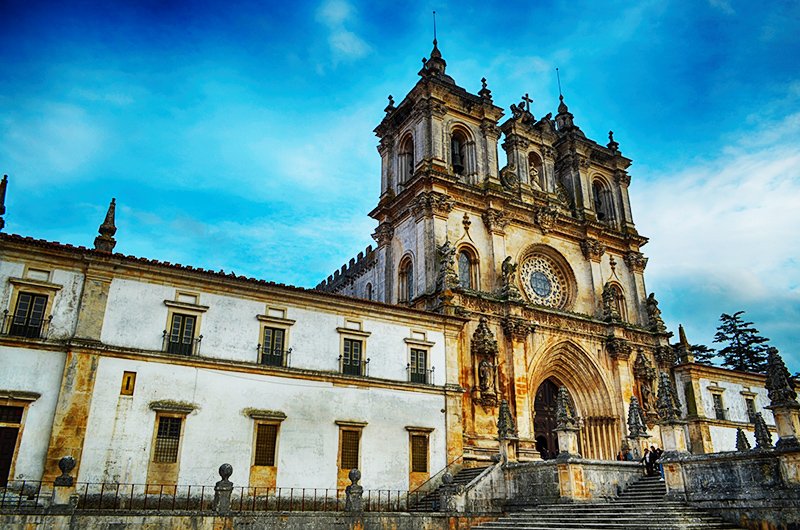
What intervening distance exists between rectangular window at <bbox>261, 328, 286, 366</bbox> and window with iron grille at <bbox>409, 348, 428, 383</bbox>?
18.8 feet

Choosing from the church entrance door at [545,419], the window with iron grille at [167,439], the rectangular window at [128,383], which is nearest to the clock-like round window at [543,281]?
the church entrance door at [545,419]

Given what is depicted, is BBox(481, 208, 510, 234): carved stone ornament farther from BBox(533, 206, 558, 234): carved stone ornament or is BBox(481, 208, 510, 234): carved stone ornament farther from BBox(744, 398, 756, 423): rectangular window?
BBox(744, 398, 756, 423): rectangular window

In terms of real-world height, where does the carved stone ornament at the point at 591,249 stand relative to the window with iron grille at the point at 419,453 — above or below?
above

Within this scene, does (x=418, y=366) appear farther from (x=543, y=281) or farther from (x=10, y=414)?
(x=10, y=414)

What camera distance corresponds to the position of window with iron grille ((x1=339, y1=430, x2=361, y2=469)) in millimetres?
22816

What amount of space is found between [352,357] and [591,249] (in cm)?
2068

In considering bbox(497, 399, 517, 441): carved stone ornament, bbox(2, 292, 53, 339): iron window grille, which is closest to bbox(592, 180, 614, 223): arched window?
Answer: bbox(497, 399, 517, 441): carved stone ornament

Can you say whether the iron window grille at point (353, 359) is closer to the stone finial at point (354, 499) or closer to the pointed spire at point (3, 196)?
the stone finial at point (354, 499)

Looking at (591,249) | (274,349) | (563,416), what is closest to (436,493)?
(563,416)

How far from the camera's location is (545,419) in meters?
34.6

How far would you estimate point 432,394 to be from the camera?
2581 cm

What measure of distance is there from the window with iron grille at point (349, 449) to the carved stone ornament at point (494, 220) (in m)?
15.9

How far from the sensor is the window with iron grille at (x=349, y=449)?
2282cm

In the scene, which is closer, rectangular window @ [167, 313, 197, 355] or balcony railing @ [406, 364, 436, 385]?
rectangular window @ [167, 313, 197, 355]
